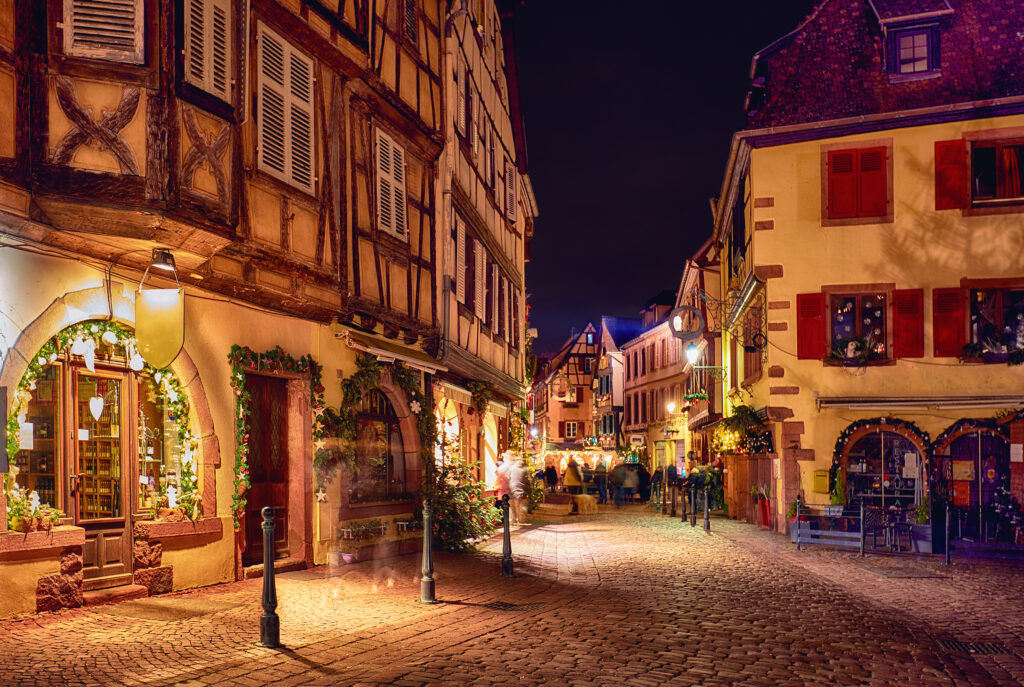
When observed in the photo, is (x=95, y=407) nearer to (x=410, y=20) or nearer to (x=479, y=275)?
(x=410, y=20)

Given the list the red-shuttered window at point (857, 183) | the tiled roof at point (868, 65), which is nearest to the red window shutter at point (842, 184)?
the red-shuttered window at point (857, 183)

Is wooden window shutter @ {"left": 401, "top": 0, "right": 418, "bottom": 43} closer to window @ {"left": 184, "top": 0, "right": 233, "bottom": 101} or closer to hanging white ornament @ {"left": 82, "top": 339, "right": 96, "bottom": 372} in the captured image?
window @ {"left": 184, "top": 0, "right": 233, "bottom": 101}

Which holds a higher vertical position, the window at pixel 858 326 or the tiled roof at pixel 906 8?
the tiled roof at pixel 906 8

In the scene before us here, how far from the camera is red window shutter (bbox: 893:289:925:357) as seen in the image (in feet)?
61.7

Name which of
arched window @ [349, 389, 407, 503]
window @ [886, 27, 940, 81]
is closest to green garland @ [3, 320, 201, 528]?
arched window @ [349, 389, 407, 503]

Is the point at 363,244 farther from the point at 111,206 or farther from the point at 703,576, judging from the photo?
the point at 703,576

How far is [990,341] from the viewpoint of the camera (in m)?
18.5

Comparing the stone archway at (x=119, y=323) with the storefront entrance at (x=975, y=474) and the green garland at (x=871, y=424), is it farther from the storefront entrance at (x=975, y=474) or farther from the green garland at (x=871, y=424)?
the storefront entrance at (x=975, y=474)

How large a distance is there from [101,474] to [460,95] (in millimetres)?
11230

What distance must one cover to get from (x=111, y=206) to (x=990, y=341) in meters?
17.1

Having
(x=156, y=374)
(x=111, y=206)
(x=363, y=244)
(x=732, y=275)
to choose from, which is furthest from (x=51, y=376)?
(x=732, y=275)

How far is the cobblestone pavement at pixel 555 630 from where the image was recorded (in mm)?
6480

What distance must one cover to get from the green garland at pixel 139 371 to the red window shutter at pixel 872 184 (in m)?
15.0

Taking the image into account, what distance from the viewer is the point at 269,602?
7.14 metres
